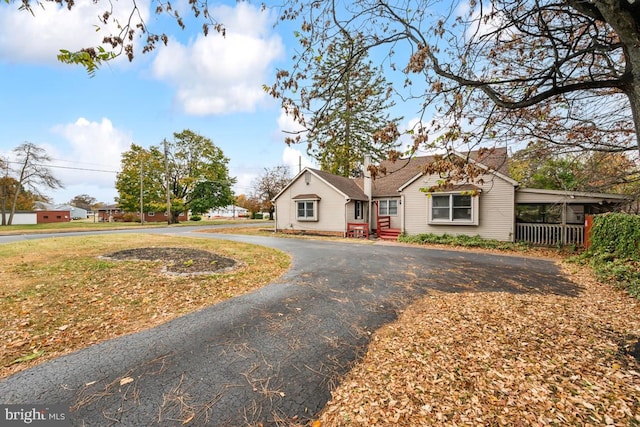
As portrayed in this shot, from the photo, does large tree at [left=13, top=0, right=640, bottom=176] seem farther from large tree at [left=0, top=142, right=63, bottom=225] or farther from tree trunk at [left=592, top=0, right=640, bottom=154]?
large tree at [left=0, top=142, right=63, bottom=225]

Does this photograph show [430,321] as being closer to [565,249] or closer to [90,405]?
[90,405]

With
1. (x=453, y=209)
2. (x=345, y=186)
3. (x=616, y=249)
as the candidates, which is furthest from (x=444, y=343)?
(x=345, y=186)

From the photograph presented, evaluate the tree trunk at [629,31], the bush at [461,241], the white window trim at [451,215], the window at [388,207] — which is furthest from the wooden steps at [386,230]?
the tree trunk at [629,31]

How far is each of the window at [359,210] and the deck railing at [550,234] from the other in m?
9.48

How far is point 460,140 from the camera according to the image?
4.85 metres

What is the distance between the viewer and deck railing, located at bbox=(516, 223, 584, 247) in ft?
38.2

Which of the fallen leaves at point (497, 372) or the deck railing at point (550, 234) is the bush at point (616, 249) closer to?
the deck railing at point (550, 234)

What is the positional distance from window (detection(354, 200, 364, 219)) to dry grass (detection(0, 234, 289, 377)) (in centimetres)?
1182

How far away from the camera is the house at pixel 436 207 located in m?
12.2

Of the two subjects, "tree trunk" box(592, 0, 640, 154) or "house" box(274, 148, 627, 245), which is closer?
"tree trunk" box(592, 0, 640, 154)

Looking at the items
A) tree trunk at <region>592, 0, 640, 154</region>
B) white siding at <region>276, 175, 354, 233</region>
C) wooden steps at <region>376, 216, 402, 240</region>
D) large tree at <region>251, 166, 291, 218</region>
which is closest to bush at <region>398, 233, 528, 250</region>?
wooden steps at <region>376, 216, 402, 240</region>

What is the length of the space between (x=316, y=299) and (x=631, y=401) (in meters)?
3.96

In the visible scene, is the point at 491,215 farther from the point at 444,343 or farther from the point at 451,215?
the point at 444,343

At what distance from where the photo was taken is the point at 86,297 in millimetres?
4945
